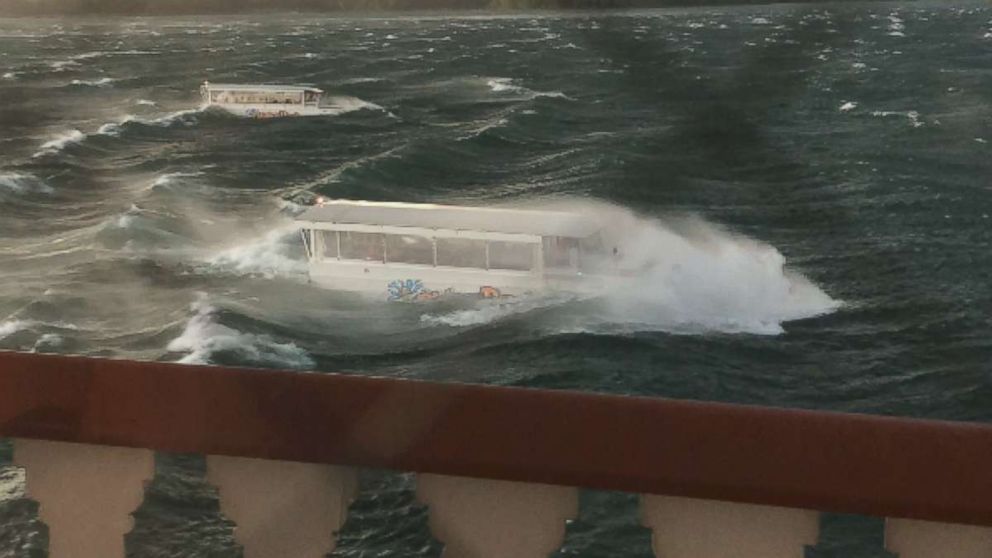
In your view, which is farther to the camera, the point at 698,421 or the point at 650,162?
the point at 650,162

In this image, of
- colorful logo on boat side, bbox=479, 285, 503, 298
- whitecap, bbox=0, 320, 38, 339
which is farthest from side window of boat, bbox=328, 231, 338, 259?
whitecap, bbox=0, 320, 38, 339

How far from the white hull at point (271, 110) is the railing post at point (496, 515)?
103cm

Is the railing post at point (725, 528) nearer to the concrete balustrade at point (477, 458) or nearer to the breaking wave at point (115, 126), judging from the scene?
the concrete balustrade at point (477, 458)

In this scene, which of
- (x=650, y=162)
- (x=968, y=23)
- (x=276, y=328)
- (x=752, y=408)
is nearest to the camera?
(x=752, y=408)

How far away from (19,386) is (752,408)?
35cm

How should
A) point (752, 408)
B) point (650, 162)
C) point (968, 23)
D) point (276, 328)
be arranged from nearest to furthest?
point (752, 408) < point (968, 23) < point (650, 162) < point (276, 328)

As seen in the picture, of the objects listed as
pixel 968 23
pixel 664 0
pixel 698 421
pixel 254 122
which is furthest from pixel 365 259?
pixel 698 421

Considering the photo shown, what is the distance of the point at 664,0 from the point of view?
1.23m

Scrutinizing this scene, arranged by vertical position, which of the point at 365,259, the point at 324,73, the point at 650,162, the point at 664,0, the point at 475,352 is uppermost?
Answer: the point at 664,0

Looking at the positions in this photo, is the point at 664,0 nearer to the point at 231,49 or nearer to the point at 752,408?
the point at 231,49

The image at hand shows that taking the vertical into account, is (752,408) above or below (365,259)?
above

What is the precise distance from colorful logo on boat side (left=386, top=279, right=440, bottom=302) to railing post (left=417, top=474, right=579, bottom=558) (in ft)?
3.71

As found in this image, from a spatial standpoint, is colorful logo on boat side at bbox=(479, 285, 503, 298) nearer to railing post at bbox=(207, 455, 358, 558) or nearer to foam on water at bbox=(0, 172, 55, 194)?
foam on water at bbox=(0, 172, 55, 194)

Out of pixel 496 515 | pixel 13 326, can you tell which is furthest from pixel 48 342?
pixel 496 515
